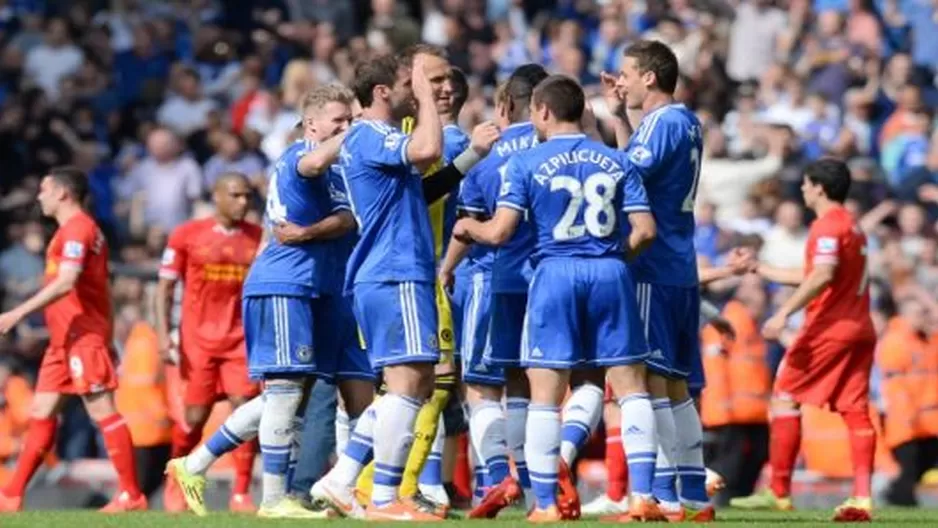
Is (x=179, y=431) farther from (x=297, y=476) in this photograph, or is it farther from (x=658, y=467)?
(x=658, y=467)

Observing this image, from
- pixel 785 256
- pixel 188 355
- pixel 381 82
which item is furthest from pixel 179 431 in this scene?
pixel 785 256

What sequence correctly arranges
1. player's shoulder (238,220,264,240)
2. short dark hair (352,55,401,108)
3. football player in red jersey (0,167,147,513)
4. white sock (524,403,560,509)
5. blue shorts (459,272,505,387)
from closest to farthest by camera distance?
white sock (524,403,560,509)
short dark hair (352,55,401,108)
blue shorts (459,272,505,387)
football player in red jersey (0,167,147,513)
player's shoulder (238,220,264,240)

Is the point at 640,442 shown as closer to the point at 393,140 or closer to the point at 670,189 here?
the point at 670,189

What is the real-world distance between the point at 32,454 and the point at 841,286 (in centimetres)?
548

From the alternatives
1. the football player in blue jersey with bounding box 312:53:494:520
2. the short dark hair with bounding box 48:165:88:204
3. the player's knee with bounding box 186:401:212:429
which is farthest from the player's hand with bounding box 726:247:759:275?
the short dark hair with bounding box 48:165:88:204

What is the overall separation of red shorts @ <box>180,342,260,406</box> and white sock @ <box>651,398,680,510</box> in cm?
463

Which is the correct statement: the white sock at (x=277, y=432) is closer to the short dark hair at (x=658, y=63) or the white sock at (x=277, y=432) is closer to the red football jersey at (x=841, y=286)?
the short dark hair at (x=658, y=63)

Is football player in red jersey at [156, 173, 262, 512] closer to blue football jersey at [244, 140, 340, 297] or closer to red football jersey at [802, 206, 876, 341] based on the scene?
blue football jersey at [244, 140, 340, 297]

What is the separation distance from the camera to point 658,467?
609 inches

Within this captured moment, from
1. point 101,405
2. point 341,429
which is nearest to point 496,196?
point 341,429

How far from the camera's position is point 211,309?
1944 cm

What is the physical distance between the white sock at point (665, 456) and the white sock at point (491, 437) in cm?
121

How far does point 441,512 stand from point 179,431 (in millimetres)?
3952

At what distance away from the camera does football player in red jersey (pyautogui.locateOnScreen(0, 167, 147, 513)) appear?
18484mm
